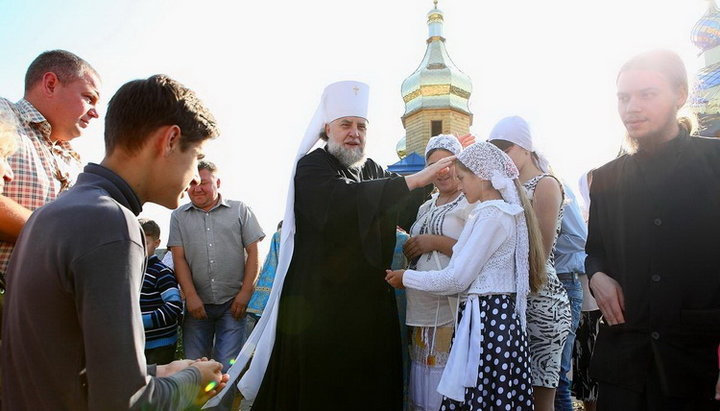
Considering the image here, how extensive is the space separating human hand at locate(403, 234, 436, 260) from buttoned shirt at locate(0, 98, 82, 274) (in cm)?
210

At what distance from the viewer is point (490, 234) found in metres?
2.65

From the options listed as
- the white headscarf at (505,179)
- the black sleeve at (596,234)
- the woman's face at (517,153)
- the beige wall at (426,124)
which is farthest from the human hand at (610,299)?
the beige wall at (426,124)

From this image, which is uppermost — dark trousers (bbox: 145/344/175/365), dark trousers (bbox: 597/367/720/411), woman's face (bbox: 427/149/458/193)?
woman's face (bbox: 427/149/458/193)

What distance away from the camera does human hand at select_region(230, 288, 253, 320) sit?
457 cm

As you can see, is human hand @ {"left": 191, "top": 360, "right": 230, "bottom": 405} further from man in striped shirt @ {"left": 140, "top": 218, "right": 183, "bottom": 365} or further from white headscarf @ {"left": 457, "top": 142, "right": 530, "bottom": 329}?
man in striped shirt @ {"left": 140, "top": 218, "right": 183, "bottom": 365}

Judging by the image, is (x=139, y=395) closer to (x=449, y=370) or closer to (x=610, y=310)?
(x=449, y=370)

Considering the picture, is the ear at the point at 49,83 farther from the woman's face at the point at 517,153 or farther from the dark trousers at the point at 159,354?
the woman's face at the point at 517,153

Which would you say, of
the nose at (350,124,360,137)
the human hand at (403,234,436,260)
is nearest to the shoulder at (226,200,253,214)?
the nose at (350,124,360,137)

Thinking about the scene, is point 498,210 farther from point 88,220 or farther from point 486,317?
point 88,220

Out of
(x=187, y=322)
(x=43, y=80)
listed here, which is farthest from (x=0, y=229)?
(x=187, y=322)

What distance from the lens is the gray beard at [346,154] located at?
3.57 m

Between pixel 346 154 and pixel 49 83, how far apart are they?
6.05 feet

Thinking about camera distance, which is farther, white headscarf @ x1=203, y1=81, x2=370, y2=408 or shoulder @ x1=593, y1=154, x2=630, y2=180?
white headscarf @ x1=203, y1=81, x2=370, y2=408

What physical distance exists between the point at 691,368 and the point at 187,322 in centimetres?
397
